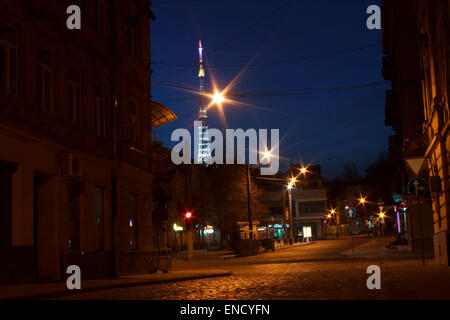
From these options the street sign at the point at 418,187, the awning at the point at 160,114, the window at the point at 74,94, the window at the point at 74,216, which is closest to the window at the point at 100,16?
the window at the point at 74,94

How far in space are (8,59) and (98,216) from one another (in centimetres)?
739

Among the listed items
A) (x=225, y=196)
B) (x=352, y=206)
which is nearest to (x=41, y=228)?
(x=352, y=206)

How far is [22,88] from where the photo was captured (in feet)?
52.2

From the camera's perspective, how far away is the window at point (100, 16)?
71.1 ft

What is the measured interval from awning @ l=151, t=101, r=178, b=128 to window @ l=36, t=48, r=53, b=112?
381 inches

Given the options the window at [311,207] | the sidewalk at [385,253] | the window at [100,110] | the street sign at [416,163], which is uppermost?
the window at [100,110]

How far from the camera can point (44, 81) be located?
17.7m

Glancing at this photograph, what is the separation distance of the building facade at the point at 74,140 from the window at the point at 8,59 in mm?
29

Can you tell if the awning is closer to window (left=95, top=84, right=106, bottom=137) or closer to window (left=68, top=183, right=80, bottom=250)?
window (left=95, top=84, right=106, bottom=137)

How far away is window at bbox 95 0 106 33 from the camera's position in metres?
21.7

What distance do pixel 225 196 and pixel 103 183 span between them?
38.0 m

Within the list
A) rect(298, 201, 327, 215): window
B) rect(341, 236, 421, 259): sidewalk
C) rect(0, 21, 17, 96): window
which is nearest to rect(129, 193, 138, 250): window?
rect(0, 21, 17, 96): window

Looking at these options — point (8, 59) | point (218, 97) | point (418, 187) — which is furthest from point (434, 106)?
point (8, 59)

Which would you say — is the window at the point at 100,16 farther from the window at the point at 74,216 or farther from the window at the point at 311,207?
the window at the point at 311,207
